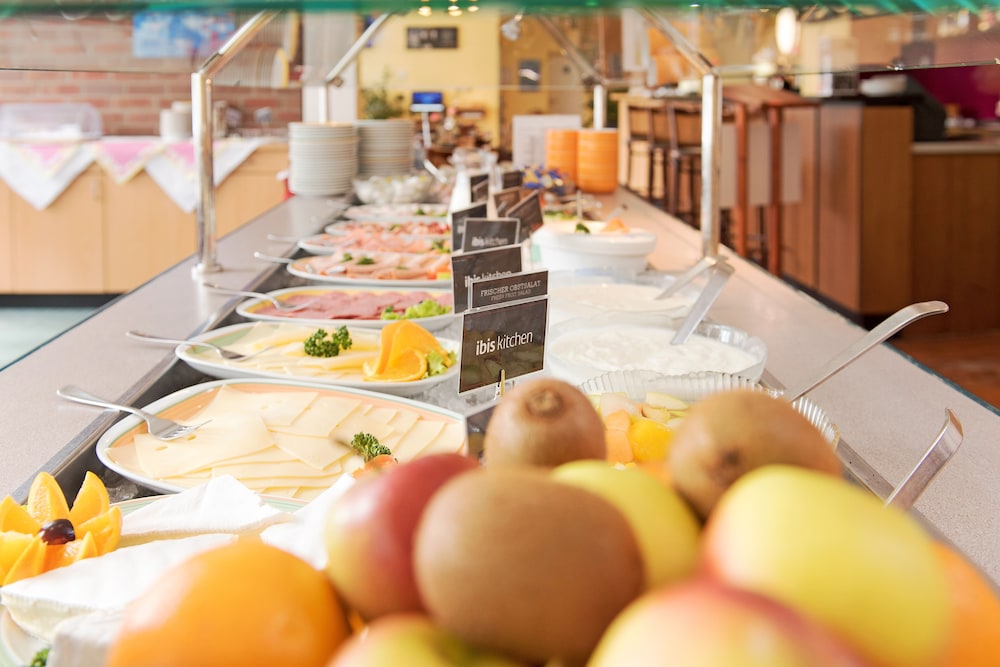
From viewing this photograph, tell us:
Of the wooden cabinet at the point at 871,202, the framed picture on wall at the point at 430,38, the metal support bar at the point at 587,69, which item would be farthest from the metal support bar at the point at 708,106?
the wooden cabinet at the point at 871,202

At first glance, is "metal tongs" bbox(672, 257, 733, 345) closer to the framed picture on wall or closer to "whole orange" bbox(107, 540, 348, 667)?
"whole orange" bbox(107, 540, 348, 667)

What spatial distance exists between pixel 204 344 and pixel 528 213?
30.7 inches

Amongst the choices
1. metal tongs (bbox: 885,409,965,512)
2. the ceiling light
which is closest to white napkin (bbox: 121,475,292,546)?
metal tongs (bbox: 885,409,965,512)

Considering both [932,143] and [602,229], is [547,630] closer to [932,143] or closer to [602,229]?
[602,229]

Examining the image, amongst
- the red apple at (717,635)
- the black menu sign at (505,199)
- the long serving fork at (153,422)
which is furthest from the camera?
the black menu sign at (505,199)

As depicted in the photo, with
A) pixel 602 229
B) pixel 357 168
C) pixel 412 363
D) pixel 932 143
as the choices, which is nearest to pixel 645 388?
pixel 412 363

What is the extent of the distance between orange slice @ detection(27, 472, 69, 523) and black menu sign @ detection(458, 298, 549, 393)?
12.4 inches

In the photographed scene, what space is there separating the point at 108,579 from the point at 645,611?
348 millimetres

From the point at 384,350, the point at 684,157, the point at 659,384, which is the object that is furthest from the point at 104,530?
the point at 684,157

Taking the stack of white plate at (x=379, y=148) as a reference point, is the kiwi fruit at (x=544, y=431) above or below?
below

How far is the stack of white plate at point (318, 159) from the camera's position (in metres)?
3.01

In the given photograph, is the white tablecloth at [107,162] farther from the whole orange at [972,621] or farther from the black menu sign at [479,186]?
the whole orange at [972,621]

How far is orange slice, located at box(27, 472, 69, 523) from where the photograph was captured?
25.5 inches

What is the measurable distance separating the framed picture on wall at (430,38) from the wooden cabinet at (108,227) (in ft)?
3.23
